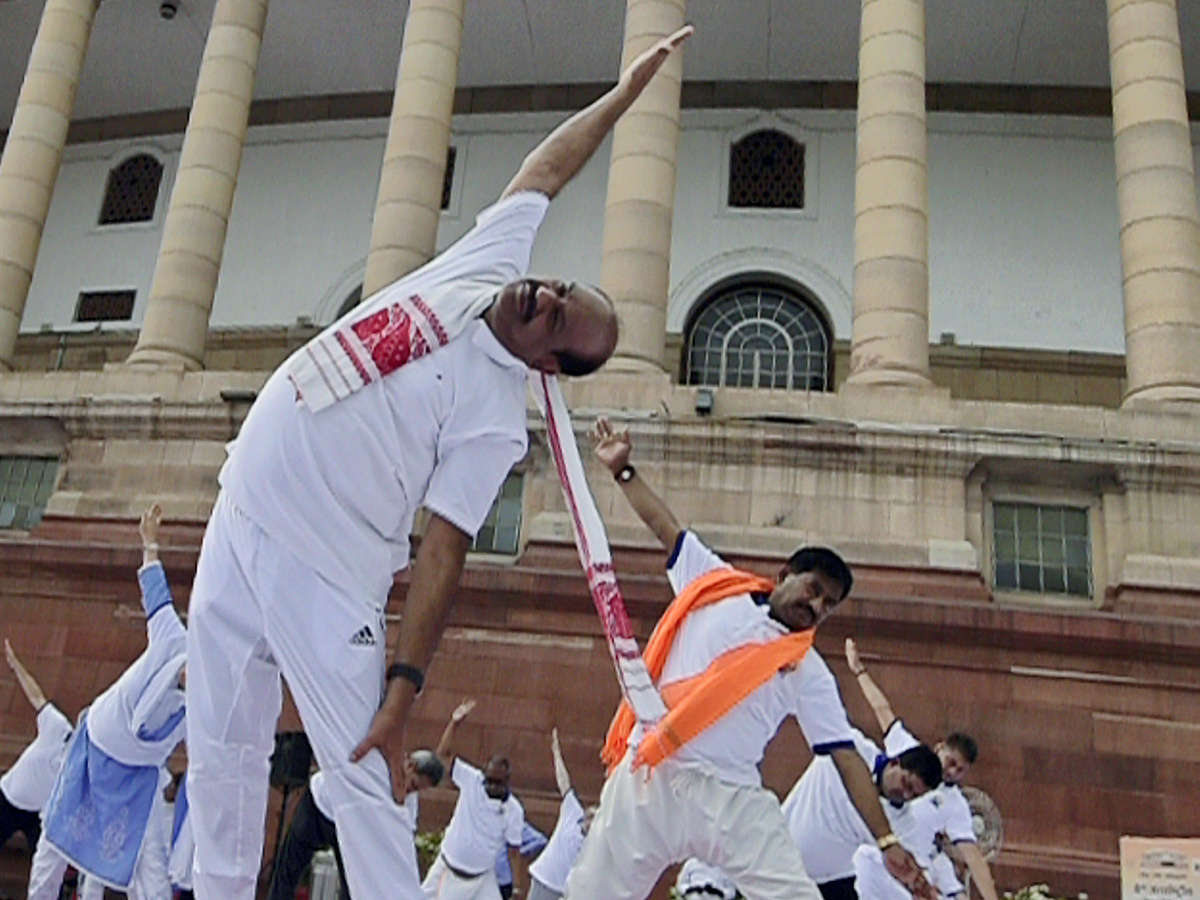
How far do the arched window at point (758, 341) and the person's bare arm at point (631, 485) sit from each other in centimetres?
1731

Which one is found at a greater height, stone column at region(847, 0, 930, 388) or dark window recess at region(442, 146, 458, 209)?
dark window recess at region(442, 146, 458, 209)

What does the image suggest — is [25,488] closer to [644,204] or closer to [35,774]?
[35,774]

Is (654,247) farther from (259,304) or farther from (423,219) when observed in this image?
(259,304)

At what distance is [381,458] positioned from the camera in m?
3.27

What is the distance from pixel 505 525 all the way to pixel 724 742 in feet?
33.7

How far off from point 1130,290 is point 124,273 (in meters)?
19.4

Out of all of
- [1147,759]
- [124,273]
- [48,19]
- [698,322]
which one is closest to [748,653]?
[1147,759]

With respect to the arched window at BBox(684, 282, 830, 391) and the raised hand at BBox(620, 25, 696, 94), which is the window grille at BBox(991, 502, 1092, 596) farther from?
the raised hand at BBox(620, 25, 696, 94)

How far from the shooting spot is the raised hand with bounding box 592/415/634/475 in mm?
5141

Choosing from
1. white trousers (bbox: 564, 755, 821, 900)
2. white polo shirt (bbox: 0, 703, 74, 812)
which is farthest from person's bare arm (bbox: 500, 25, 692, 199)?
white polo shirt (bbox: 0, 703, 74, 812)

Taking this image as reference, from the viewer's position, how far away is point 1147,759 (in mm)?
11953

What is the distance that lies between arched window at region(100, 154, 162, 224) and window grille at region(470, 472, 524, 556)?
15286 millimetres

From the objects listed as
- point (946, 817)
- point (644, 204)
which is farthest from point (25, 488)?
point (946, 817)

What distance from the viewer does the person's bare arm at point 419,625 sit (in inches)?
122
